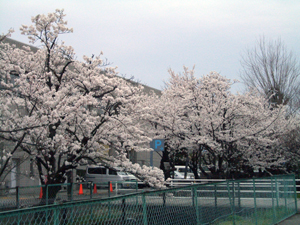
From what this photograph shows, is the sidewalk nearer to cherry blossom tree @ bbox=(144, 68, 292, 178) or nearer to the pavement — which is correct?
the pavement

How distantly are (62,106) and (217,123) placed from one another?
8218 millimetres

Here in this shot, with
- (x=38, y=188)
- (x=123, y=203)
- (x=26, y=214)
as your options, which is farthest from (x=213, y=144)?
(x=26, y=214)

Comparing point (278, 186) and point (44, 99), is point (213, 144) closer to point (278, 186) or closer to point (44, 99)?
point (278, 186)

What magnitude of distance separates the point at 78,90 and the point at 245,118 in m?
9.08

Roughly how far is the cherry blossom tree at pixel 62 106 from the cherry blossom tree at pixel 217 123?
196 inches

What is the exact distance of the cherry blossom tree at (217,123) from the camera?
52.5 feet

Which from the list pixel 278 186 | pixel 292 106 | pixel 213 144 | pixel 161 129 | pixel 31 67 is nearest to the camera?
pixel 278 186

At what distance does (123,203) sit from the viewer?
4.46 meters

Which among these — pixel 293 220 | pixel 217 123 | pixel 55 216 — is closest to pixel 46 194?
pixel 55 216

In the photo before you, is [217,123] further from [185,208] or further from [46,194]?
[185,208]

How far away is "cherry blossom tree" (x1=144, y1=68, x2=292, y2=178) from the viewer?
16000 mm

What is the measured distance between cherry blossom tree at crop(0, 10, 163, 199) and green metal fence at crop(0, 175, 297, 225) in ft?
10.8

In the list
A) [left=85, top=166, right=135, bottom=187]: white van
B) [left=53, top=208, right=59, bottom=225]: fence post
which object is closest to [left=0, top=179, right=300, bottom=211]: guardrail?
[left=53, top=208, right=59, bottom=225]: fence post

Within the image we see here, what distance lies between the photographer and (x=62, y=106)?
384 inches
